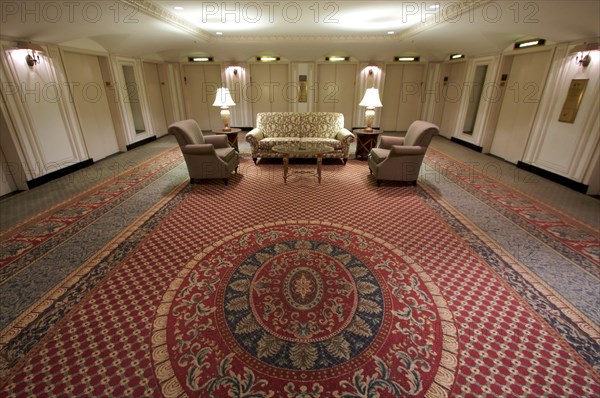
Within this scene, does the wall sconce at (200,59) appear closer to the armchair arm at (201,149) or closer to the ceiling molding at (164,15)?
the ceiling molding at (164,15)

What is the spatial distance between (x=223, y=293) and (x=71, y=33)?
5.46m

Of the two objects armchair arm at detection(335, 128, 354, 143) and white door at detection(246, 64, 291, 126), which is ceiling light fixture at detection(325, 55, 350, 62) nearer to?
white door at detection(246, 64, 291, 126)

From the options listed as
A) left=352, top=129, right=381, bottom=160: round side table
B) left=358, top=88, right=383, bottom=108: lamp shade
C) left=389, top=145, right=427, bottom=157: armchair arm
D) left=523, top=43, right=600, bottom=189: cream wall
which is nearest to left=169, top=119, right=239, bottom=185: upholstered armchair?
left=389, top=145, right=427, bottom=157: armchair arm

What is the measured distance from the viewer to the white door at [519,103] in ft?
18.2

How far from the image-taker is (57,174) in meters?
5.15

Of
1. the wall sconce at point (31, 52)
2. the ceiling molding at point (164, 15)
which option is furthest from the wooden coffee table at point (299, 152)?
the wall sconce at point (31, 52)

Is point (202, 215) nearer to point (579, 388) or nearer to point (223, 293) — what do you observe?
A: point (223, 293)

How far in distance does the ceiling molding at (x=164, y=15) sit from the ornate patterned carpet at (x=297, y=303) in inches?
125

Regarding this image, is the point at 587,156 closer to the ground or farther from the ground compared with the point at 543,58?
closer to the ground

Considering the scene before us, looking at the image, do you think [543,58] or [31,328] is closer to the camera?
[31,328]

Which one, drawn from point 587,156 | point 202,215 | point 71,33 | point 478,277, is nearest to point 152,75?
point 71,33

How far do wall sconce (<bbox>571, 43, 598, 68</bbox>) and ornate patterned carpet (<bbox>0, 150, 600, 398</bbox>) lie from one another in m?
2.70

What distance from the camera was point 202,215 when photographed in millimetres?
3688

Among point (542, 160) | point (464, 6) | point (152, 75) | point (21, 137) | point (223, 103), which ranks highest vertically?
point (464, 6)
